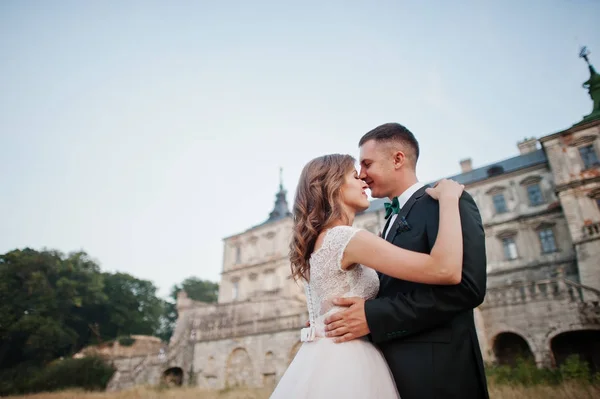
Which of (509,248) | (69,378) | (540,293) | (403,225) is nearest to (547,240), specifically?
(509,248)

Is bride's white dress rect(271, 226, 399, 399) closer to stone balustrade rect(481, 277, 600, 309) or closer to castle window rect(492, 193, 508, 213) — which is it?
stone balustrade rect(481, 277, 600, 309)

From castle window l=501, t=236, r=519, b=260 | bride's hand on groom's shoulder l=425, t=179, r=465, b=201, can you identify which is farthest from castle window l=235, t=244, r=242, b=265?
bride's hand on groom's shoulder l=425, t=179, r=465, b=201

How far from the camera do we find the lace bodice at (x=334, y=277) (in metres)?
2.37

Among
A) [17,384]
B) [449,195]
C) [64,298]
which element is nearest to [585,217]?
[449,195]

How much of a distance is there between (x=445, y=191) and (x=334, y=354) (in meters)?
1.22

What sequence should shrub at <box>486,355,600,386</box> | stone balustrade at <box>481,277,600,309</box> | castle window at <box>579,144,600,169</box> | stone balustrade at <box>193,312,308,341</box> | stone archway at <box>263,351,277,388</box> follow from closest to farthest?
shrub at <box>486,355,600,386</box>, stone balustrade at <box>481,277,600,309</box>, stone archway at <box>263,351,277,388</box>, stone balustrade at <box>193,312,308,341</box>, castle window at <box>579,144,600,169</box>

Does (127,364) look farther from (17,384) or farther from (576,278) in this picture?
(576,278)

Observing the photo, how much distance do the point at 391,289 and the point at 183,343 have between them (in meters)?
27.4

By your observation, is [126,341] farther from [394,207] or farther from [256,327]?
[394,207]

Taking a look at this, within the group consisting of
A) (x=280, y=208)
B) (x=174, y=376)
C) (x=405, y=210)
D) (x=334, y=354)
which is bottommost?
(x=174, y=376)

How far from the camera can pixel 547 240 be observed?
26.2 metres

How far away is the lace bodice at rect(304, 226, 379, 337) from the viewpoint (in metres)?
2.37

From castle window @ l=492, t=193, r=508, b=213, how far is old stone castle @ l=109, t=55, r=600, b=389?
8 centimetres

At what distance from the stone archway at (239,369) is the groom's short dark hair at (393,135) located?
67.7 ft
